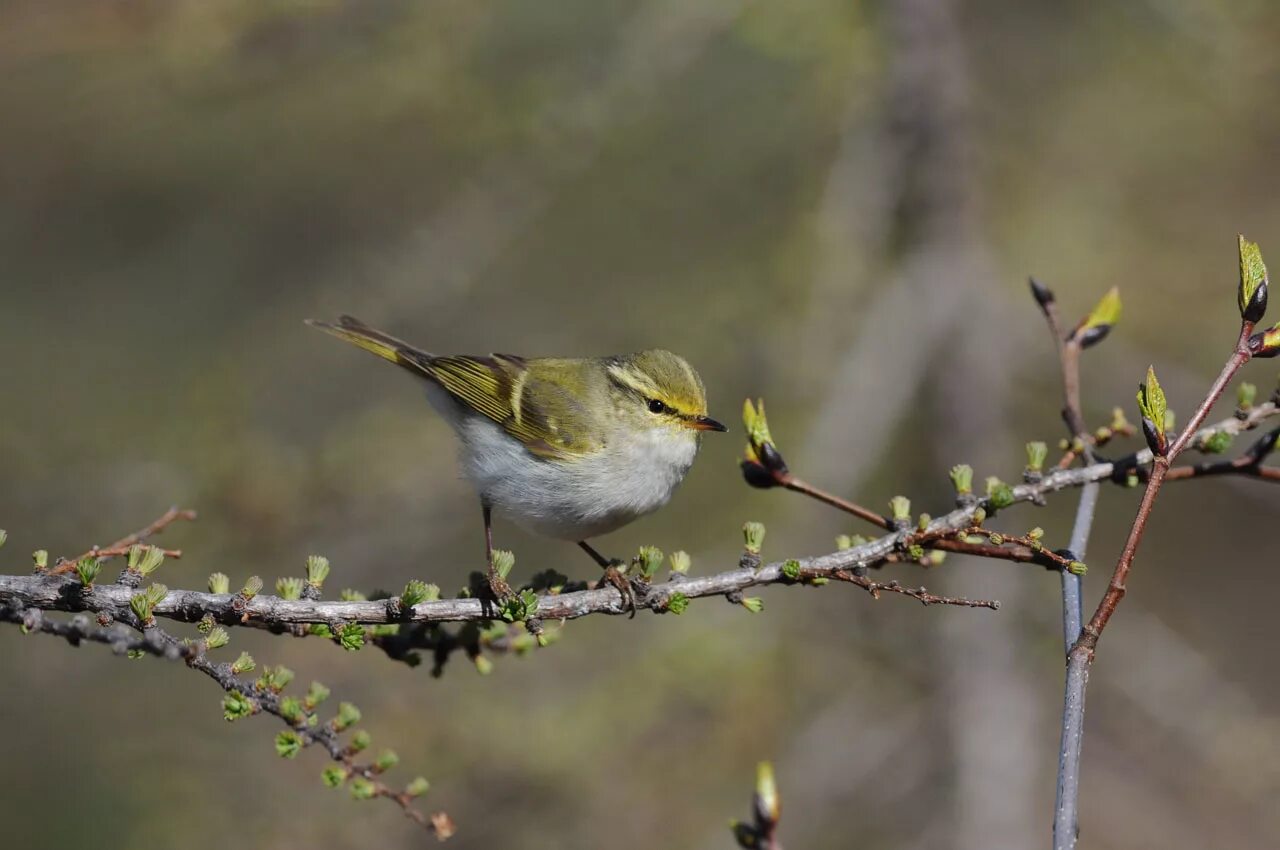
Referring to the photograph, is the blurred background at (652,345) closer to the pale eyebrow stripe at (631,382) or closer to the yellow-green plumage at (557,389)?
the yellow-green plumage at (557,389)

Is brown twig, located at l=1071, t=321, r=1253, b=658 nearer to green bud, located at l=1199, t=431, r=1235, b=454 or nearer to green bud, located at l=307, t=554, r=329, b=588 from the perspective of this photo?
green bud, located at l=1199, t=431, r=1235, b=454

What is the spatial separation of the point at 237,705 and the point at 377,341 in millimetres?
2660

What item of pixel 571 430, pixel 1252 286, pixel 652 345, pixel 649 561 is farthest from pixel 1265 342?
pixel 652 345

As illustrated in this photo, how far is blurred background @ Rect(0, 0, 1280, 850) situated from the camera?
4.51m

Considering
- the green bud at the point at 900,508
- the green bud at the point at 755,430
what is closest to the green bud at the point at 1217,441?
the green bud at the point at 900,508

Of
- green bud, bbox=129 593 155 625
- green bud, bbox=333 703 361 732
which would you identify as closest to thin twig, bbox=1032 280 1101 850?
green bud, bbox=333 703 361 732

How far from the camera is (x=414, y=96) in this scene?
16.3ft

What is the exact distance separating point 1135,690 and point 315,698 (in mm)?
3903

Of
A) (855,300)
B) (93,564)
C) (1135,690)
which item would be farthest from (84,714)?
(1135,690)

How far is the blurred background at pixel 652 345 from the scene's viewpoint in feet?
14.8

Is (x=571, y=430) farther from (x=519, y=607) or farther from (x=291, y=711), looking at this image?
(x=291, y=711)

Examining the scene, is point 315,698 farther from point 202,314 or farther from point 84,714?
point 202,314

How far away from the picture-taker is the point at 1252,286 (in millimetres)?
2098

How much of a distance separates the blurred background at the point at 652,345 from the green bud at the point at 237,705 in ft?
7.75
